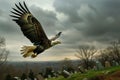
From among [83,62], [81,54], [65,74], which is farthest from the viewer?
[81,54]

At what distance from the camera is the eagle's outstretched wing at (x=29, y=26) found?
13586 millimetres

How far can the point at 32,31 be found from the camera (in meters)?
14.1

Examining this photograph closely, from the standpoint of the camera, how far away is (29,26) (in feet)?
46.3

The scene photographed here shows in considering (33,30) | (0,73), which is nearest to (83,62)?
(0,73)

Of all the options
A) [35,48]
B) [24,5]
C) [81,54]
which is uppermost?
[81,54]

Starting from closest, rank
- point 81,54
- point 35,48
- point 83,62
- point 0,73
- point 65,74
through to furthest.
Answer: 1. point 35,48
2. point 65,74
3. point 0,73
4. point 83,62
5. point 81,54

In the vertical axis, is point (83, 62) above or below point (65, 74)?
above

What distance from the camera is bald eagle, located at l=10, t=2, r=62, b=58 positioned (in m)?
12.8

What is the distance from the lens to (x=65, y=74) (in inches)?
1757

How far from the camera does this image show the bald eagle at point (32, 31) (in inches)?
502

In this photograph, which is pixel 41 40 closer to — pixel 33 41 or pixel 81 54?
pixel 33 41

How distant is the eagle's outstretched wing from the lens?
1359 centimetres

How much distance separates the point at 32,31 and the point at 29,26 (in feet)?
0.82

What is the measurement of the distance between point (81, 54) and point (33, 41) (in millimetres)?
118032
